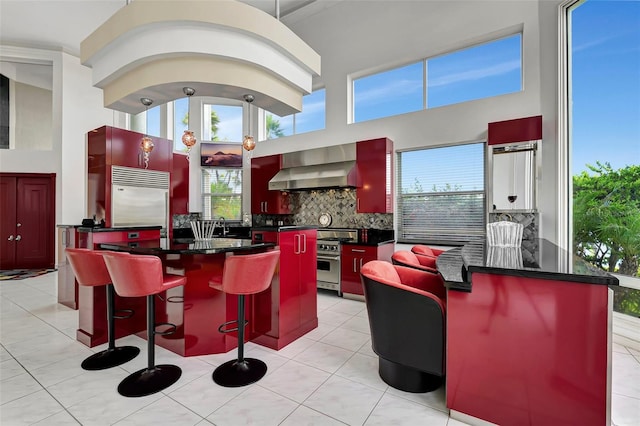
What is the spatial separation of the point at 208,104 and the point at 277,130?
188 centimetres

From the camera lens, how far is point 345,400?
80.7 inches

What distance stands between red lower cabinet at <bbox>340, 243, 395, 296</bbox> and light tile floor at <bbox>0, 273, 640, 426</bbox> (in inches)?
59.5

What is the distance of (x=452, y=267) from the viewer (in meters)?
2.13

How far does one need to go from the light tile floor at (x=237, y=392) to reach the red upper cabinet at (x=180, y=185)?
135 inches

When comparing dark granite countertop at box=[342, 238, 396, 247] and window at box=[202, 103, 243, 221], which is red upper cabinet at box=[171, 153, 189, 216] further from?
dark granite countertop at box=[342, 238, 396, 247]

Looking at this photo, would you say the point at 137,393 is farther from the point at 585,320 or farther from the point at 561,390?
the point at 585,320

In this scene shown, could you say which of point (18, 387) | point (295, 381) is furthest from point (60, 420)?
point (295, 381)

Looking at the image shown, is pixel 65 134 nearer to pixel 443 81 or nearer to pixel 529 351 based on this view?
pixel 443 81


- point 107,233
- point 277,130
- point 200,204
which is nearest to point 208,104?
point 277,130

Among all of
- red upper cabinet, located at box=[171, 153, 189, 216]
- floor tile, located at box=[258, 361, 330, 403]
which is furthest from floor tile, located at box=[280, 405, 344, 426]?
red upper cabinet, located at box=[171, 153, 189, 216]

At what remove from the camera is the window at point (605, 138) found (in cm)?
→ 302

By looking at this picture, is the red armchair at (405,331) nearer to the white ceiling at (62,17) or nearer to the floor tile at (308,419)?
the floor tile at (308,419)

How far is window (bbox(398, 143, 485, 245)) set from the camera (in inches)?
176

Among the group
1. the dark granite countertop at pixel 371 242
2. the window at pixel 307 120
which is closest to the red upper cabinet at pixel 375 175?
the dark granite countertop at pixel 371 242
